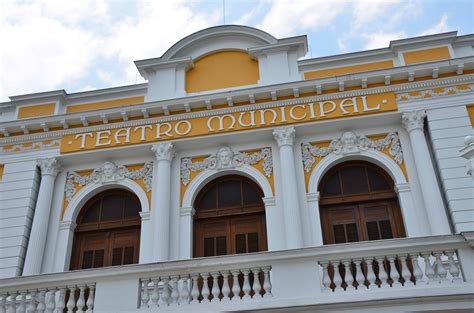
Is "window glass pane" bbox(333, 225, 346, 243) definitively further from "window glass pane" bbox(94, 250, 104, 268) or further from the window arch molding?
"window glass pane" bbox(94, 250, 104, 268)

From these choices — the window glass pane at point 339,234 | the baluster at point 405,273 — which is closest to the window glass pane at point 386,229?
the window glass pane at point 339,234

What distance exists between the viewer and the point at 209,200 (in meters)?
13.2

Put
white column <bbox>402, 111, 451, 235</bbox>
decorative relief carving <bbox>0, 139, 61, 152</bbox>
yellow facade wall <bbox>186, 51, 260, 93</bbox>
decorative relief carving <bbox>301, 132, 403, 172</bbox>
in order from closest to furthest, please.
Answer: white column <bbox>402, 111, 451, 235</bbox> → decorative relief carving <bbox>301, 132, 403, 172</bbox> → decorative relief carving <bbox>0, 139, 61, 152</bbox> → yellow facade wall <bbox>186, 51, 260, 93</bbox>

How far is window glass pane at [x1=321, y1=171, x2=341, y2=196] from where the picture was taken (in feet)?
41.9

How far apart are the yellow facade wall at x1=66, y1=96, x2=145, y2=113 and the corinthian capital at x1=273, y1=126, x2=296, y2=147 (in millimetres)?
3903

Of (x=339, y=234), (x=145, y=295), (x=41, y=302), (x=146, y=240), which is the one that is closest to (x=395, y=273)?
(x=339, y=234)

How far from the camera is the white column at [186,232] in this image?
40.2 ft

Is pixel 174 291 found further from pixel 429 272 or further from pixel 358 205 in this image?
pixel 358 205

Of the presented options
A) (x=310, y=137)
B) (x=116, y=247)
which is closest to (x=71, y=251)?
(x=116, y=247)

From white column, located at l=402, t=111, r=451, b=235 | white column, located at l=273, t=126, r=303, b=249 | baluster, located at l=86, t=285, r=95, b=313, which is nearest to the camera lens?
baluster, located at l=86, t=285, r=95, b=313

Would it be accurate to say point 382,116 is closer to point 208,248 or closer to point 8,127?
point 208,248

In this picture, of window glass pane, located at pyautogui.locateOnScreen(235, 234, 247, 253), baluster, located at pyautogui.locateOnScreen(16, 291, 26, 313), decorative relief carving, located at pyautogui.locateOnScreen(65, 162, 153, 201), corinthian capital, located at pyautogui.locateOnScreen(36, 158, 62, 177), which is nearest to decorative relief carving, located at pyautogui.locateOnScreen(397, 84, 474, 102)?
window glass pane, located at pyautogui.locateOnScreen(235, 234, 247, 253)

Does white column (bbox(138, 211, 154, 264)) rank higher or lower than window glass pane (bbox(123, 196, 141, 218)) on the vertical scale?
lower

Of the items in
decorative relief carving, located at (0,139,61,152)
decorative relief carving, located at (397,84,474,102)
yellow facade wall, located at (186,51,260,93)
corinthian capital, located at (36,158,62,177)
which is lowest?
corinthian capital, located at (36,158,62,177)
